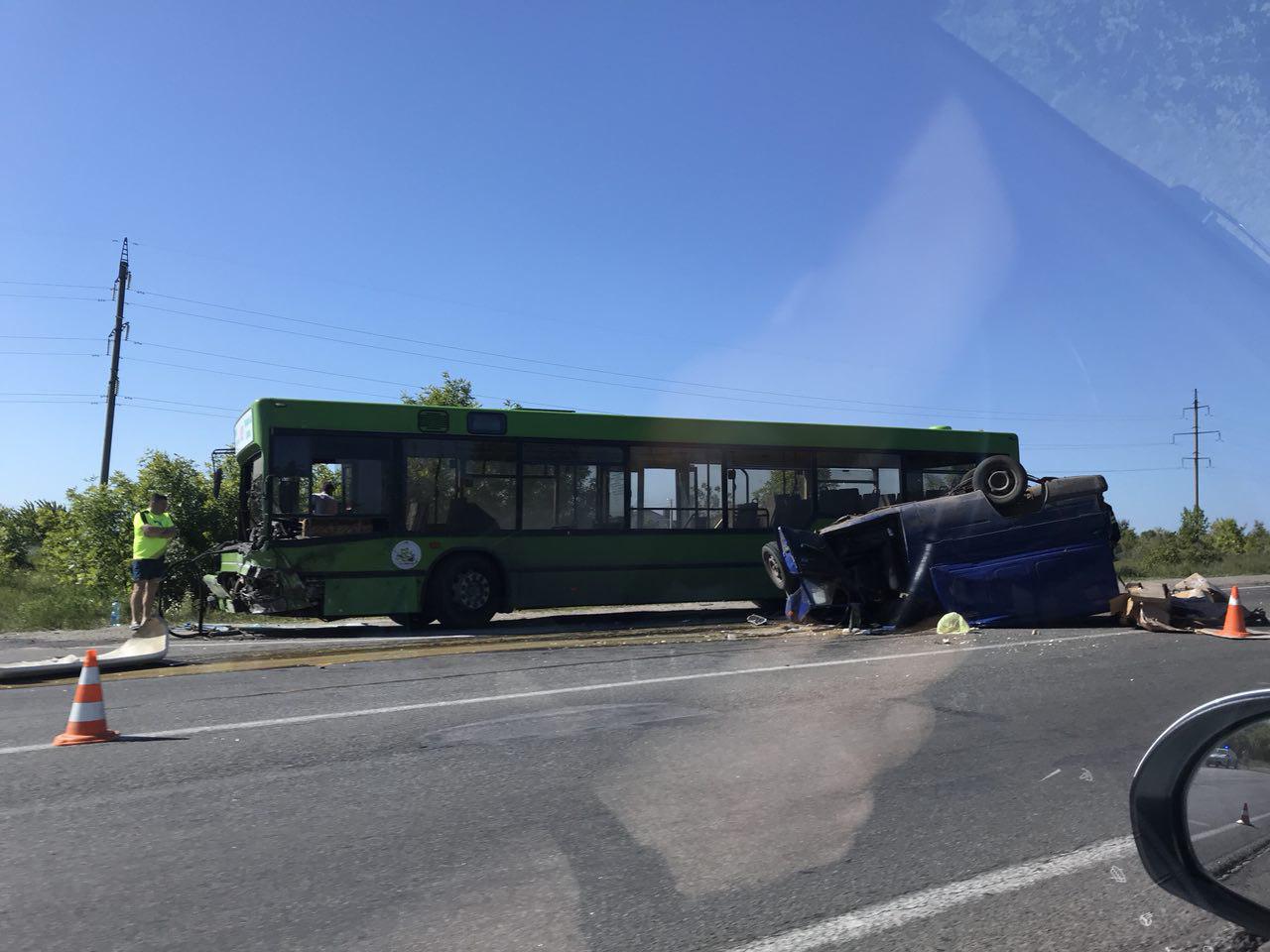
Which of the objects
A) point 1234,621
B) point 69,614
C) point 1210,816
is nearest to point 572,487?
point 69,614

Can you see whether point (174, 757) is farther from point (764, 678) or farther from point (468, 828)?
point (764, 678)

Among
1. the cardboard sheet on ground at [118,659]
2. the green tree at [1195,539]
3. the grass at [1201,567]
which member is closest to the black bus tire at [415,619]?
the cardboard sheet on ground at [118,659]

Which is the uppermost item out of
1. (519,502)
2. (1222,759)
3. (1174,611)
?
(519,502)

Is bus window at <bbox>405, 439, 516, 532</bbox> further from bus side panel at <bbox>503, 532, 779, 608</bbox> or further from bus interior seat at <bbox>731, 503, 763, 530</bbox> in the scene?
bus interior seat at <bbox>731, 503, 763, 530</bbox>

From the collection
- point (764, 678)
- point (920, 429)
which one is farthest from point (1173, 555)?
point (764, 678)

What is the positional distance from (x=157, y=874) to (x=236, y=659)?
6.16 m

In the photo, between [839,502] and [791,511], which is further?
[839,502]

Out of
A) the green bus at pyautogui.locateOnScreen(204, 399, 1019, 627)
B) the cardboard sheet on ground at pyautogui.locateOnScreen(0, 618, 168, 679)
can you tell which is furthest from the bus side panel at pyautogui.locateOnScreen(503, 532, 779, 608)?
the cardboard sheet on ground at pyautogui.locateOnScreen(0, 618, 168, 679)

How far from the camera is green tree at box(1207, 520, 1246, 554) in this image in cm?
5003

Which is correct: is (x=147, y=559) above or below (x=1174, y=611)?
above

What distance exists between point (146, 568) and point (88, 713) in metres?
6.63

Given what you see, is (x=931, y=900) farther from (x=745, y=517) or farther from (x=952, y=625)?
(x=745, y=517)

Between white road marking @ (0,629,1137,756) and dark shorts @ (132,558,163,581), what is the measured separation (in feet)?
21.3

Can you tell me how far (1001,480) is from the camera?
11672 millimetres
